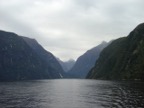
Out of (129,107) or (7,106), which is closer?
(129,107)

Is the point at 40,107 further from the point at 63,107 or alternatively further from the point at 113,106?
the point at 113,106

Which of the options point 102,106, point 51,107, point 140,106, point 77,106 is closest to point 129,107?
point 140,106

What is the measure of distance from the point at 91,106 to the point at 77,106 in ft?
12.7

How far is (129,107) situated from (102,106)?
7545 millimetres

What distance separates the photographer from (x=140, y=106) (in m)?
66.6

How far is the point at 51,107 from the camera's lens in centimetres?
6900

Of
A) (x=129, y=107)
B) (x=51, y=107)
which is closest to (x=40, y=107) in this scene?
(x=51, y=107)

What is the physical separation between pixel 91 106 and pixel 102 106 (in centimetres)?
302

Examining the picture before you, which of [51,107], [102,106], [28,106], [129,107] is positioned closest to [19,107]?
[28,106]

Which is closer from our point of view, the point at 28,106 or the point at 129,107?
the point at 129,107

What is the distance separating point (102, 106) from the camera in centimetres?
6969

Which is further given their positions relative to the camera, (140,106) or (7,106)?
(7,106)

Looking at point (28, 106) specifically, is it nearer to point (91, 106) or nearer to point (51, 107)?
point (51, 107)

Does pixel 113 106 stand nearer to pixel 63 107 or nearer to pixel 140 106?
pixel 140 106
